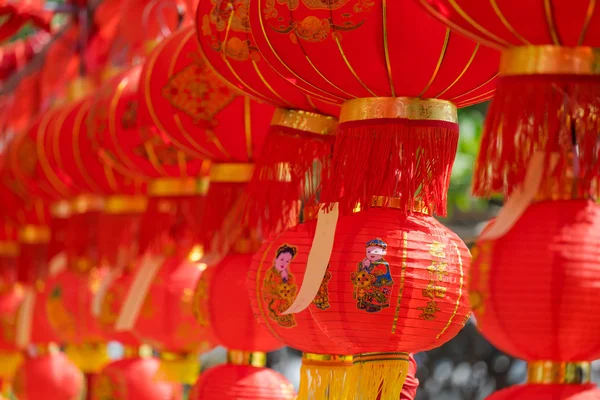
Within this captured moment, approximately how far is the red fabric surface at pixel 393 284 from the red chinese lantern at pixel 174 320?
3.29 ft

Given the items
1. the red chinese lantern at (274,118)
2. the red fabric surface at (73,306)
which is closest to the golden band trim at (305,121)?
the red chinese lantern at (274,118)

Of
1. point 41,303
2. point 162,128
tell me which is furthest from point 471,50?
point 41,303

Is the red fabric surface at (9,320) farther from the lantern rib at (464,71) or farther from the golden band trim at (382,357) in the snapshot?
the lantern rib at (464,71)

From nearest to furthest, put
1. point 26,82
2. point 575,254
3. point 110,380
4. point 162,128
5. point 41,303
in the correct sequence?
point 575,254, point 162,128, point 110,380, point 41,303, point 26,82

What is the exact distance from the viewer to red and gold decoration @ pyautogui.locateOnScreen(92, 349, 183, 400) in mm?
3018

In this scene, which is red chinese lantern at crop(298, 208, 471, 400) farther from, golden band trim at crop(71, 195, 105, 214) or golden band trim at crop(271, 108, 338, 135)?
golden band trim at crop(71, 195, 105, 214)

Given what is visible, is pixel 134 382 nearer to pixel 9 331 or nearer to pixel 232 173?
pixel 232 173

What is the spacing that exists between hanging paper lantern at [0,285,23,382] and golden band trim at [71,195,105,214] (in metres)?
0.75

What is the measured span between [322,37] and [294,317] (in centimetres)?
46

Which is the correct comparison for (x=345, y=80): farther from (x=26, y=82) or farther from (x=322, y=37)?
(x=26, y=82)

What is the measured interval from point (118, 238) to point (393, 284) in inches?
63.5

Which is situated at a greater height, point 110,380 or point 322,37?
point 322,37

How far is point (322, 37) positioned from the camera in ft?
5.69

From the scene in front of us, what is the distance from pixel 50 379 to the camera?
12.5ft
